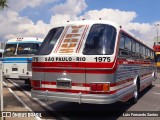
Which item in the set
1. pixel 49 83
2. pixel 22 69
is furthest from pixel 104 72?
pixel 22 69

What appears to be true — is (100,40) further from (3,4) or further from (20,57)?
(20,57)

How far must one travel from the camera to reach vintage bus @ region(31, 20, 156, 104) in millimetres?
7938

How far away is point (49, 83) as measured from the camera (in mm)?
8734

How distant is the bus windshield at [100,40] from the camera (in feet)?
27.0

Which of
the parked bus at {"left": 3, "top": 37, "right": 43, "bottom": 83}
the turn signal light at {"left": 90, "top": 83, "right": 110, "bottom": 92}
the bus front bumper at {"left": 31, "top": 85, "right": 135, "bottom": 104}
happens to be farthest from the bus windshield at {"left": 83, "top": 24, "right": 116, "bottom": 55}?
the parked bus at {"left": 3, "top": 37, "right": 43, "bottom": 83}

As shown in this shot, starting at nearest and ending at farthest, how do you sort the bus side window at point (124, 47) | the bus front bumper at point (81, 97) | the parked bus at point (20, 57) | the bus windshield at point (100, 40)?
the bus front bumper at point (81, 97) < the bus windshield at point (100, 40) < the bus side window at point (124, 47) < the parked bus at point (20, 57)

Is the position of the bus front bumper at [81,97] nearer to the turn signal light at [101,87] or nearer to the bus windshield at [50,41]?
the turn signal light at [101,87]

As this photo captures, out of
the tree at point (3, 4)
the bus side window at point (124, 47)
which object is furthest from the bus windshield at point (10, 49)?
the bus side window at point (124, 47)

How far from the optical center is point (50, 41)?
9.45 meters

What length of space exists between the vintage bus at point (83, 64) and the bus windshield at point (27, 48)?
245 inches

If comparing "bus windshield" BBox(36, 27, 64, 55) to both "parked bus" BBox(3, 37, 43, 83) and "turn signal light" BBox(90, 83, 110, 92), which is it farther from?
"parked bus" BBox(3, 37, 43, 83)

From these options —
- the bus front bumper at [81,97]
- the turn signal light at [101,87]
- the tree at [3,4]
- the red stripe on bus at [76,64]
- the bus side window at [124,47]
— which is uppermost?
the tree at [3,4]

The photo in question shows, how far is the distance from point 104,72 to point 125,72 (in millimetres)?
1983

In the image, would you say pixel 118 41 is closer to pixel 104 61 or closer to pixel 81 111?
pixel 104 61
